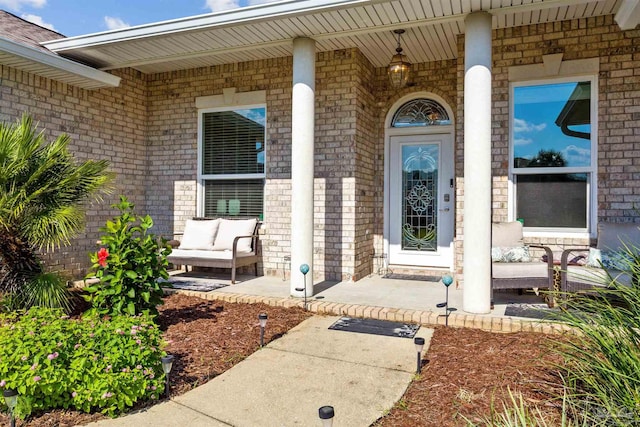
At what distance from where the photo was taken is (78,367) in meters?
2.56

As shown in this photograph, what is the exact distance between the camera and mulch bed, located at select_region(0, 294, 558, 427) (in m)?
2.58

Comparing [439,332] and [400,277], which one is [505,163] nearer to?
[400,277]

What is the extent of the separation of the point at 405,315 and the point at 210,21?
3.89 metres

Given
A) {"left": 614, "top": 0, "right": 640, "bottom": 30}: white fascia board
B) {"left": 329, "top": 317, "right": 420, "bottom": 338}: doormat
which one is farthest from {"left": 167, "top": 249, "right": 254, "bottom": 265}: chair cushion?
{"left": 614, "top": 0, "right": 640, "bottom": 30}: white fascia board

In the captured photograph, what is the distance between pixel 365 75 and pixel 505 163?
2428 mm

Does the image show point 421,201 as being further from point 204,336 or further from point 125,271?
point 125,271

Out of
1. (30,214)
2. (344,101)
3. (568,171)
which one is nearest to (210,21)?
(344,101)

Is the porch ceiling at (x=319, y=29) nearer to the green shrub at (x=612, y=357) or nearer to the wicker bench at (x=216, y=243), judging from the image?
the wicker bench at (x=216, y=243)

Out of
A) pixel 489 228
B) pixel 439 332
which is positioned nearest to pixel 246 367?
pixel 439 332

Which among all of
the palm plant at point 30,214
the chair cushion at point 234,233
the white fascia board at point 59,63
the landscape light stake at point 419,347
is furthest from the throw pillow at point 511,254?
the white fascia board at point 59,63

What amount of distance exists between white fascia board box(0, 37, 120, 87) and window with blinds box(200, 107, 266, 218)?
158cm

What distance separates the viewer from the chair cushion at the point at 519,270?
4.70 m

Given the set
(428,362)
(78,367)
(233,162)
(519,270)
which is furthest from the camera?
(233,162)

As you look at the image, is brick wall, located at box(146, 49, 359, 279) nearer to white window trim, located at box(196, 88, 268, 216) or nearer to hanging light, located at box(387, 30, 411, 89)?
white window trim, located at box(196, 88, 268, 216)
